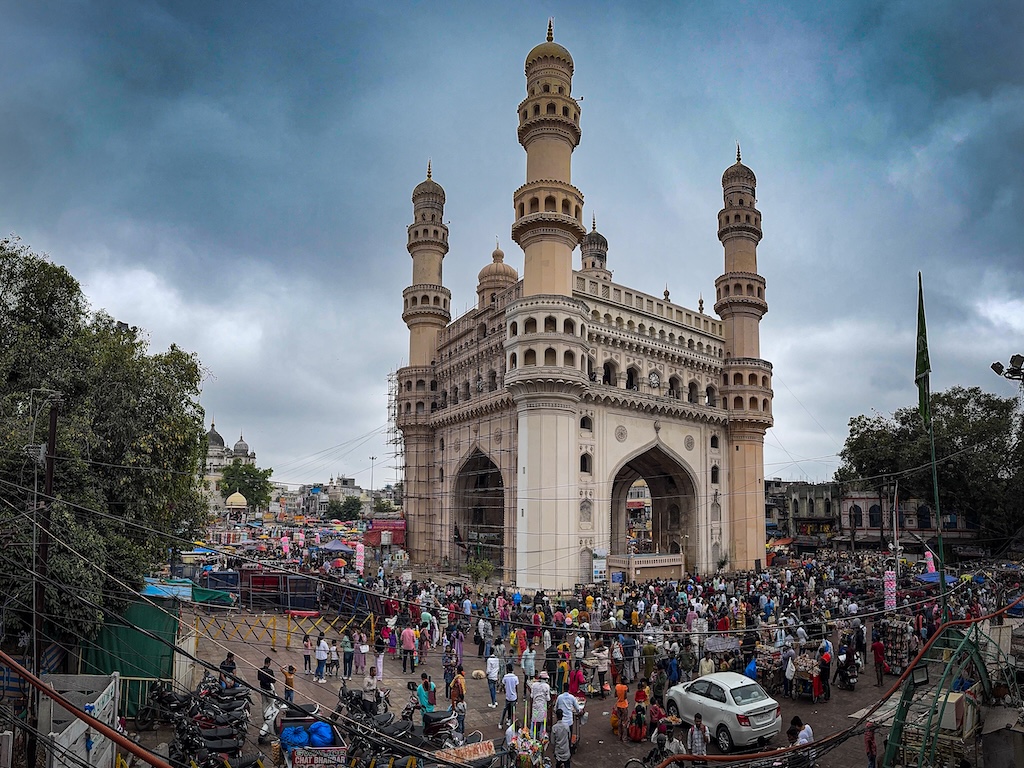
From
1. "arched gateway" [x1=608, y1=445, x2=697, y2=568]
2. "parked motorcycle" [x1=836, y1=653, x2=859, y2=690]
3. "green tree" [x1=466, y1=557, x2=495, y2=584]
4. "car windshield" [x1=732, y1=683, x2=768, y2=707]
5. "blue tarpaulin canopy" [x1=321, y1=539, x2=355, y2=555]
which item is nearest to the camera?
"car windshield" [x1=732, y1=683, x2=768, y2=707]

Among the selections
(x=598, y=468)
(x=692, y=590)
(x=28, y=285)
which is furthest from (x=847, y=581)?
(x=28, y=285)

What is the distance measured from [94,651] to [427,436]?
3199cm

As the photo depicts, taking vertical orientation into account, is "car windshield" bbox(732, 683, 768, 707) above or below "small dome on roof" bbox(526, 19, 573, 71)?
below

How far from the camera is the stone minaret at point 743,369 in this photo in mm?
41562

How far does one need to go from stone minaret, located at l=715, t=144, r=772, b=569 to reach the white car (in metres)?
29.8

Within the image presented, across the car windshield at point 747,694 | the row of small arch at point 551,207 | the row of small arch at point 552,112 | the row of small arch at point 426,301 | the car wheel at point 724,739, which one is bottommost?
the car wheel at point 724,739

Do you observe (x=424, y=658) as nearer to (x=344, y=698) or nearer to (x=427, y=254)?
(x=344, y=698)

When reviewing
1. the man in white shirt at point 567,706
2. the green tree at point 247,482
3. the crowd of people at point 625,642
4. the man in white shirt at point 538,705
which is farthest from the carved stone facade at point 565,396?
the green tree at point 247,482

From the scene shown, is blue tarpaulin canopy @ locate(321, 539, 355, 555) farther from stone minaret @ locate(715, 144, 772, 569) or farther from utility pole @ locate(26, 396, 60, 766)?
utility pole @ locate(26, 396, 60, 766)

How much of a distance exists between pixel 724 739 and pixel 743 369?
32992 mm

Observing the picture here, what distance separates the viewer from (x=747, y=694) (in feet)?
40.8

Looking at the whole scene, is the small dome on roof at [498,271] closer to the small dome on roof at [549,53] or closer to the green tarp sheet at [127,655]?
the small dome on roof at [549,53]

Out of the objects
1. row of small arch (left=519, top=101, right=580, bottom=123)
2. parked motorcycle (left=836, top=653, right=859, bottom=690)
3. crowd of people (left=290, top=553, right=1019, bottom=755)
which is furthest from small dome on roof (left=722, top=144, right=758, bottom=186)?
parked motorcycle (left=836, top=653, right=859, bottom=690)

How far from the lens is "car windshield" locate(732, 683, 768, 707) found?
40.2 feet
